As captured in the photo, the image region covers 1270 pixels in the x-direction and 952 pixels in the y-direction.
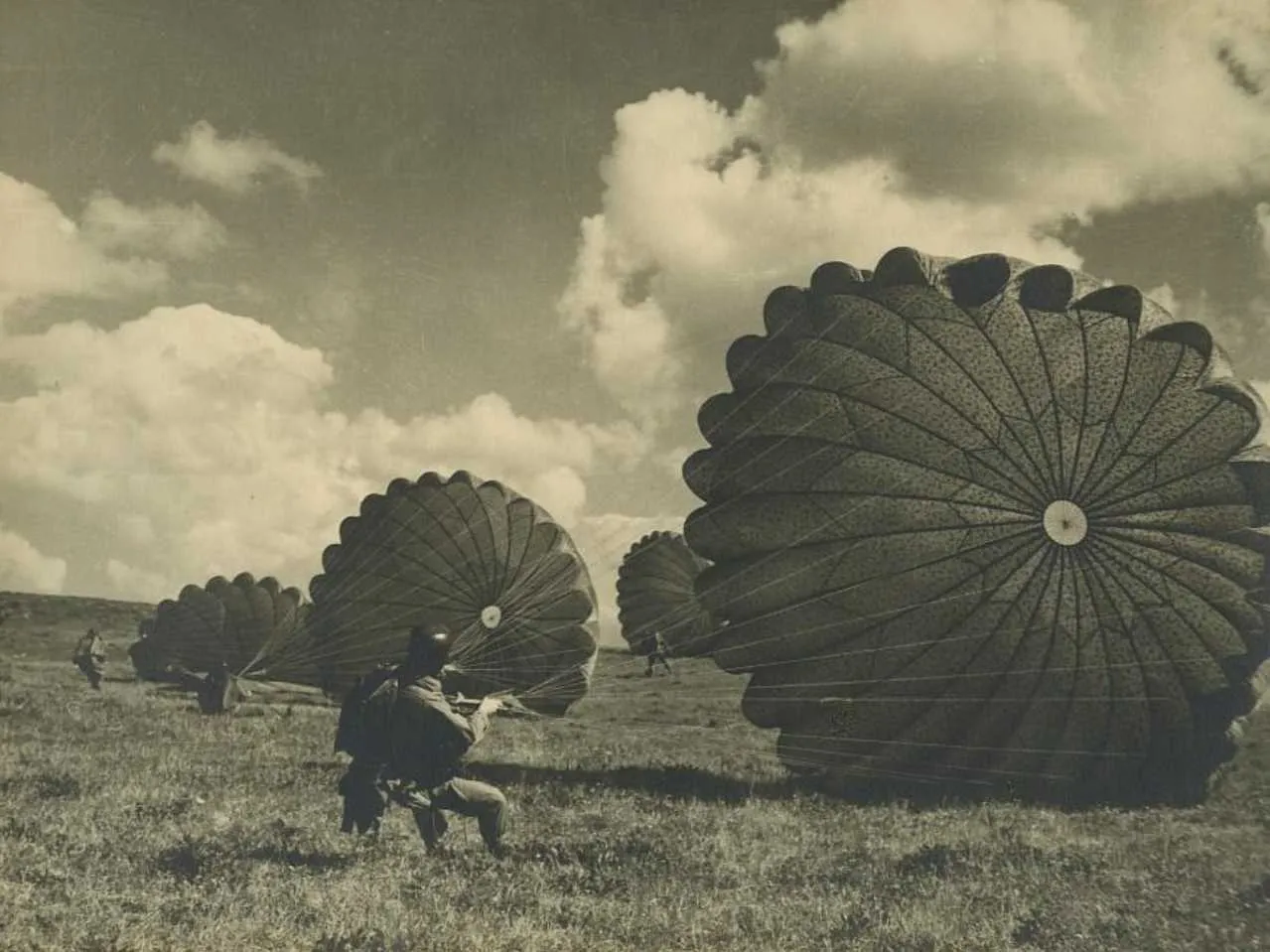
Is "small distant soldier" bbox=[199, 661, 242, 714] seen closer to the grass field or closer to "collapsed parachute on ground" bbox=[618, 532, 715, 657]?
the grass field

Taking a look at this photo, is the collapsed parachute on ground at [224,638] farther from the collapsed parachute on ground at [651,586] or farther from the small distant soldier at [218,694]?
the collapsed parachute on ground at [651,586]

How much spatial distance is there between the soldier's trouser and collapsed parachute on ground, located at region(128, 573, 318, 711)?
8.70m

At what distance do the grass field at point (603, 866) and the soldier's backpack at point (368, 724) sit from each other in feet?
2.27

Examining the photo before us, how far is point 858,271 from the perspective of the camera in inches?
303

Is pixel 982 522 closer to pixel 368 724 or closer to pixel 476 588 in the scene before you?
pixel 368 724

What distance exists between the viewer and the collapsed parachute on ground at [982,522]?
7.37m

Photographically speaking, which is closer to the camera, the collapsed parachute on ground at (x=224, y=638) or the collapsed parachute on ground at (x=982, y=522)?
the collapsed parachute on ground at (x=982, y=522)

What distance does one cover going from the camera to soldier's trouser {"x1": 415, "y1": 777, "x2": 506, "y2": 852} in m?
6.85

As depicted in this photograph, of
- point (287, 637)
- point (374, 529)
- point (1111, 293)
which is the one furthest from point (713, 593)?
point (287, 637)

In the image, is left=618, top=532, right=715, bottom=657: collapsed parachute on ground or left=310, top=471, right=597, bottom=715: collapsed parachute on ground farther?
left=618, top=532, right=715, bottom=657: collapsed parachute on ground

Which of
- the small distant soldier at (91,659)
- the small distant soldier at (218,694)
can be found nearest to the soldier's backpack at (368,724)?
the small distant soldier at (218,694)

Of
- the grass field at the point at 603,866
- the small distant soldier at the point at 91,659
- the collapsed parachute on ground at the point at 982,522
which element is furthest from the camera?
the small distant soldier at the point at 91,659

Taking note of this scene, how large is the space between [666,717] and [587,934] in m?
11.9

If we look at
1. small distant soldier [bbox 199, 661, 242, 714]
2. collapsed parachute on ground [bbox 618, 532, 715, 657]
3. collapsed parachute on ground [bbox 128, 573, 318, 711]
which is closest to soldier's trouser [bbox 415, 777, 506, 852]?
collapsed parachute on ground [bbox 128, 573, 318, 711]
